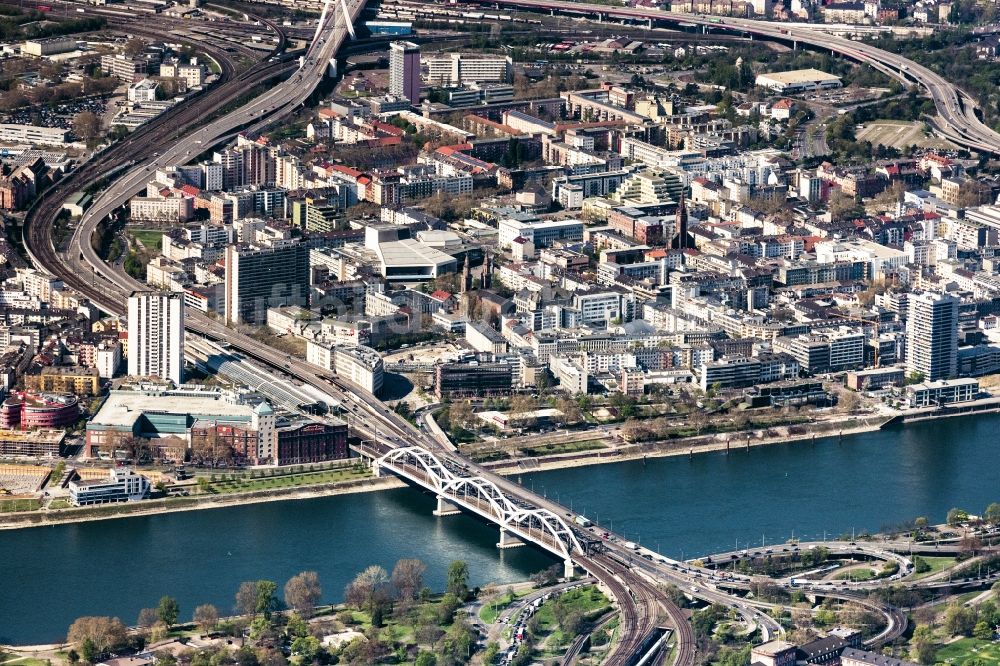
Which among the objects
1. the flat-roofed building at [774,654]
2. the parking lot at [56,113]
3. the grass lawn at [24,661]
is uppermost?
the parking lot at [56,113]

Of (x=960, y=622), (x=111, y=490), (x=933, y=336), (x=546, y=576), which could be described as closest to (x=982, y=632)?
(x=960, y=622)

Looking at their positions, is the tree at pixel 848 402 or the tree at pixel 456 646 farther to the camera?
the tree at pixel 848 402

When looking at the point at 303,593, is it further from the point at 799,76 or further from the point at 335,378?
the point at 799,76

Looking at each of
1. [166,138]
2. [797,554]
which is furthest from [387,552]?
[166,138]

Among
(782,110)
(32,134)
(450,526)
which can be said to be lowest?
(450,526)

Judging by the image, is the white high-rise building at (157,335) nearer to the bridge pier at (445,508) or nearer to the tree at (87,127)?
the bridge pier at (445,508)

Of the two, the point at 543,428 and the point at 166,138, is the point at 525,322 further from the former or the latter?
the point at 166,138

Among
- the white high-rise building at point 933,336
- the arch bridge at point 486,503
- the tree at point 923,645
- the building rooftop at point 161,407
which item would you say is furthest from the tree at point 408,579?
the white high-rise building at point 933,336
